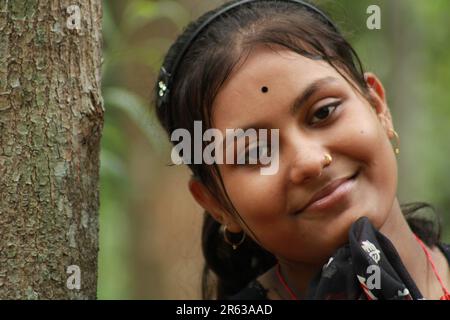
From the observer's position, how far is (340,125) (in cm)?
192

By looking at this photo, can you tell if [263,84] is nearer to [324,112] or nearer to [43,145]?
[324,112]

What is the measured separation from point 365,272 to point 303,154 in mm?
322

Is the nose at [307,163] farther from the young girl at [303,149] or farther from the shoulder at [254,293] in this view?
the shoulder at [254,293]

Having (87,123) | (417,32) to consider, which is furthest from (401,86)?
(87,123)

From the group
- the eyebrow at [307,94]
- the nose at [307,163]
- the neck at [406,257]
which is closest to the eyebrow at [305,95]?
the eyebrow at [307,94]

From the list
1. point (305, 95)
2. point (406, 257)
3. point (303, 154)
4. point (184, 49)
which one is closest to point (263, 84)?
point (305, 95)

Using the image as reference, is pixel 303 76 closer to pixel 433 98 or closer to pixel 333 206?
pixel 333 206

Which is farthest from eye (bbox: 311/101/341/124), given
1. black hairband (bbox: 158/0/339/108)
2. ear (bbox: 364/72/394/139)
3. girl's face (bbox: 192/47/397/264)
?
black hairband (bbox: 158/0/339/108)

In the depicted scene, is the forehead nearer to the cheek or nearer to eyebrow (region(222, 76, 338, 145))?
eyebrow (region(222, 76, 338, 145))

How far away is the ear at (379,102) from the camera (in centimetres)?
216

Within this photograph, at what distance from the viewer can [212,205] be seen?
2.23 meters

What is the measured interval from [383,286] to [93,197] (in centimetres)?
74

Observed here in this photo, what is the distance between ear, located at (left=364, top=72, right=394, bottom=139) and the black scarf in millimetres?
403

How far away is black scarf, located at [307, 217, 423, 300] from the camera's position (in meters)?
1.72
